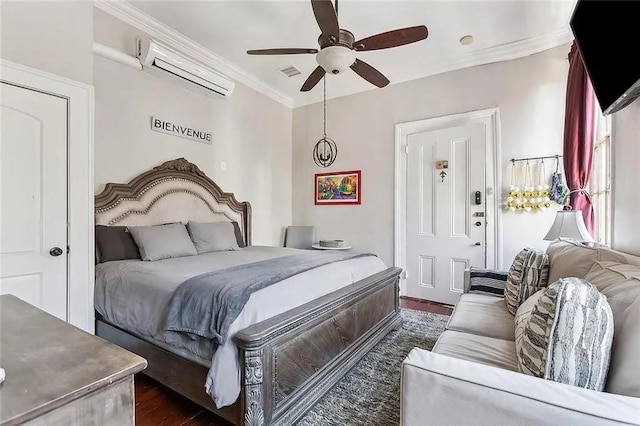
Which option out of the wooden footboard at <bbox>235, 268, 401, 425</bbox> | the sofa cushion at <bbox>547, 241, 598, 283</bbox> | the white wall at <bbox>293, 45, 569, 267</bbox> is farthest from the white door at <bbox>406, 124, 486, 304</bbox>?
the wooden footboard at <bbox>235, 268, 401, 425</bbox>

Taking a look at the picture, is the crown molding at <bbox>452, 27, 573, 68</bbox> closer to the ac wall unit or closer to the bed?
the bed

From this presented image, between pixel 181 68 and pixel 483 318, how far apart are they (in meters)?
3.58

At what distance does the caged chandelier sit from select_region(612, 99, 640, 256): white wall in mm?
3332

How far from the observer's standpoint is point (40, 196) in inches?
83.5

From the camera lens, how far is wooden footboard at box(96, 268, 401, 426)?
154 cm

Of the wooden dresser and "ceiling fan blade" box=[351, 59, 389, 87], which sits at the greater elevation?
"ceiling fan blade" box=[351, 59, 389, 87]

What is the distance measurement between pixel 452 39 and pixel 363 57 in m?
1.00

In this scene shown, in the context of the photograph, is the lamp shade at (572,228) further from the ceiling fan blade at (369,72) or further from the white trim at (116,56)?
the white trim at (116,56)

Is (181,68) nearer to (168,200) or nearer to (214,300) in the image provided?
(168,200)

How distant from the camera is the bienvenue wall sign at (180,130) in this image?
11.0ft

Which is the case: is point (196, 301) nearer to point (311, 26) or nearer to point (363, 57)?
point (311, 26)

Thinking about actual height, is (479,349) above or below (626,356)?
below

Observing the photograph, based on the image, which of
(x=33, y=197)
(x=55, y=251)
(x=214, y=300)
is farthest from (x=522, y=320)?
(x=33, y=197)

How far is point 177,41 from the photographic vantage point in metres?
3.44
